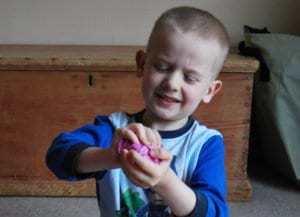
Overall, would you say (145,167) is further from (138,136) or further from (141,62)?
(141,62)

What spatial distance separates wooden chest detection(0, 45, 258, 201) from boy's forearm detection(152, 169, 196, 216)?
0.78 m

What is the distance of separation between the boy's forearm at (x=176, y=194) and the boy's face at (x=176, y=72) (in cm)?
13

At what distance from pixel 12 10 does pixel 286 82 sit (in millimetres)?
950

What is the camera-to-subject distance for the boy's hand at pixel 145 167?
1.65ft

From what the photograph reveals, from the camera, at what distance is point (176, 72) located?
629 millimetres

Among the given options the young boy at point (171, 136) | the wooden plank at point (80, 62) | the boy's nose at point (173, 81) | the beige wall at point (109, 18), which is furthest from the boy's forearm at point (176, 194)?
the beige wall at point (109, 18)

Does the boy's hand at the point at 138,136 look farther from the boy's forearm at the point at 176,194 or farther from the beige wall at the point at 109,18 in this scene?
the beige wall at the point at 109,18

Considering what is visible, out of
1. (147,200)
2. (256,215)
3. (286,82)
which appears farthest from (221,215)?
(286,82)

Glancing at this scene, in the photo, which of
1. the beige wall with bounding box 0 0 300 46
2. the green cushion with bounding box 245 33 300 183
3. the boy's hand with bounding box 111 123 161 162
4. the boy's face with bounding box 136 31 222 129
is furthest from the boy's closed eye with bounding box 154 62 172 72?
the beige wall with bounding box 0 0 300 46

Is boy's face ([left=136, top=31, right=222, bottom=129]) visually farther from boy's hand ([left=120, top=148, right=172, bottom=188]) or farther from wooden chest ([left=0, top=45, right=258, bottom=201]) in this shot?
wooden chest ([left=0, top=45, right=258, bottom=201])

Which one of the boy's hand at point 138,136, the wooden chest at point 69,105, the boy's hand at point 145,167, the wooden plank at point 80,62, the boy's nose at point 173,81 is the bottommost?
the wooden chest at point 69,105

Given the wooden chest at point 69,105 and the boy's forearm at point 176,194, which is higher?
the boy's forearm at point 176,194

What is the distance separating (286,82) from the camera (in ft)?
4.62

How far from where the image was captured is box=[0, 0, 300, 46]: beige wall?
1.67 metres
